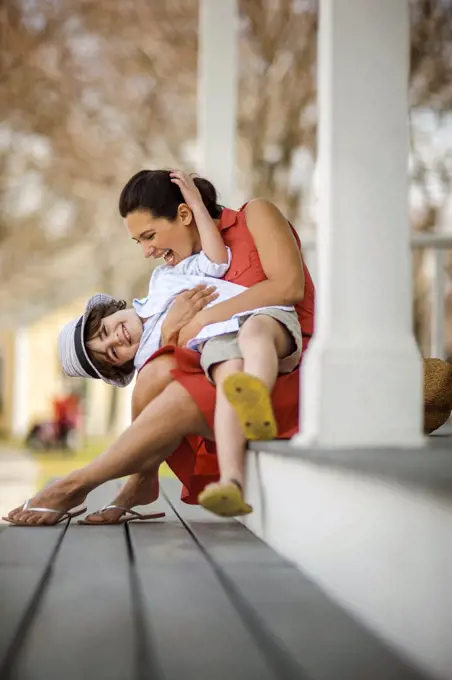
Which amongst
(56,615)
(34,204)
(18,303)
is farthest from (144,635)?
(18,303)

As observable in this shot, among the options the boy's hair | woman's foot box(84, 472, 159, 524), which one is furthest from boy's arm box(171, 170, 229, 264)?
woman's foot box(84, 472, 159, 524)

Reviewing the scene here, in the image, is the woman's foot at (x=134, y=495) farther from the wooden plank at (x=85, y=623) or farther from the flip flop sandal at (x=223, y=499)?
the flip flop sandal at (x=223, y=499)

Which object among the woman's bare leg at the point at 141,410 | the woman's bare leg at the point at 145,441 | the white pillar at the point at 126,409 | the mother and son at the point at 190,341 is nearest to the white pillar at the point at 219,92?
the white pillar at the point at 126,409

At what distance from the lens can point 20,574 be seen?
6.37ft

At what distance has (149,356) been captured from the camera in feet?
9.00

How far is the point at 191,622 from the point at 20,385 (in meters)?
22.4

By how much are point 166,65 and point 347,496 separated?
902cm

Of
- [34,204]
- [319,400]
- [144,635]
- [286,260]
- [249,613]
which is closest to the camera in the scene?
[144,635]

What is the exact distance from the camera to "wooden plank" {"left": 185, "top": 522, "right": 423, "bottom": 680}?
130 centimetres

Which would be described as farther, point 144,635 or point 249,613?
point 249,613

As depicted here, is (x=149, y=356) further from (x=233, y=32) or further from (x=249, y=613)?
(x=233, y=32)

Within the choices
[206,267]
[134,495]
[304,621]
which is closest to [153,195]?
[206,267]

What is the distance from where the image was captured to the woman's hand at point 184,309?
2.73m

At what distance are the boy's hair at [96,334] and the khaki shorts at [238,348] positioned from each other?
436 mm
